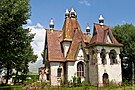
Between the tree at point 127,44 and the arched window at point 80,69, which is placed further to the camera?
the tree at point 127,44

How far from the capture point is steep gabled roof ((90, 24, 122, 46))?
118ft

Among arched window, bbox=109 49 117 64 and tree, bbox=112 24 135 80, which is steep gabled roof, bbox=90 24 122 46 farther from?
tree, bbox=112 24 135 80

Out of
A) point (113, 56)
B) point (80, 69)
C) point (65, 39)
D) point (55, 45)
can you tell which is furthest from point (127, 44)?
point (55, 45)

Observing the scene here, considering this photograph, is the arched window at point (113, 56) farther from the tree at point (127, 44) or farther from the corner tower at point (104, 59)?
the tree at point (127, 44)

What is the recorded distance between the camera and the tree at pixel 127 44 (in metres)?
45.7

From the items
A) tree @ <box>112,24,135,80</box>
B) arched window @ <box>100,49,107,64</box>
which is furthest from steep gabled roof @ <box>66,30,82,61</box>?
tree @ <box>112,24,135,80</box>

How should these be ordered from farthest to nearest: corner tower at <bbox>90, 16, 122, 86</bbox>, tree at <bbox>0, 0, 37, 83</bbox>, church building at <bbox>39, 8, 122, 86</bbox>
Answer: church building at <bbox>39, 8, 122, 86</bbox>, corner tower at <bbox>90, 16, 122, 86</bbox>, tree at <bbox>0, 0, 37, 83</bbox>

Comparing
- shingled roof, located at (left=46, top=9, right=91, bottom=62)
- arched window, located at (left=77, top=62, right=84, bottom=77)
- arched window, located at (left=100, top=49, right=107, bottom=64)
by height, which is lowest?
arched window, located at (left=77, top=62, right=84, bottom=77)

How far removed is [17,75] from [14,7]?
106 ft

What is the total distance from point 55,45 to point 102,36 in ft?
25.2

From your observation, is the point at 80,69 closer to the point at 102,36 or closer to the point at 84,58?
the point at 84,58

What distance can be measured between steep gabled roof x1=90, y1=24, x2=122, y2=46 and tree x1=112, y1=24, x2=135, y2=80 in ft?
30.5

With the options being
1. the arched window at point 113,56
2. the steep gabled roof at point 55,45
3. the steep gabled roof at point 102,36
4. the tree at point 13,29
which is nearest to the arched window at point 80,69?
the steep gabled roof at point 55,45

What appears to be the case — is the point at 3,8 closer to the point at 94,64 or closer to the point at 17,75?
the point at 94,64
